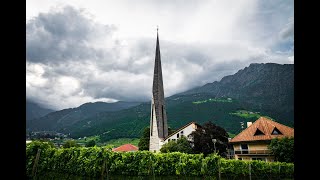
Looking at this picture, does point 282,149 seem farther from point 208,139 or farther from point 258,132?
point 208,139

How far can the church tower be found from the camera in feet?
160

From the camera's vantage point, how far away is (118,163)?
13.8 m

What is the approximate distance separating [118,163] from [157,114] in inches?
1453

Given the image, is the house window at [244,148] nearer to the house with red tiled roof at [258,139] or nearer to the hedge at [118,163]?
the house with red tiled roof at [258,139]

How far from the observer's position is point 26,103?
1.13m

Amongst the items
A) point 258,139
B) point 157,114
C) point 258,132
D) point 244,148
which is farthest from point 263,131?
point 157,114

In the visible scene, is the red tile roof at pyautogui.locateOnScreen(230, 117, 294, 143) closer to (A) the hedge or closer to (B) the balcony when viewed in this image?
(B) the balcony

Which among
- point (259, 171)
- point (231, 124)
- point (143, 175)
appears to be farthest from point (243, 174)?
point (231, 124)

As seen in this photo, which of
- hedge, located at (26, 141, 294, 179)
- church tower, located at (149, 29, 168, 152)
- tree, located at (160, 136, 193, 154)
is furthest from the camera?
church tower, located at (149, 29, 168, 152)

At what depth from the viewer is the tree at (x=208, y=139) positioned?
3431 centimetres

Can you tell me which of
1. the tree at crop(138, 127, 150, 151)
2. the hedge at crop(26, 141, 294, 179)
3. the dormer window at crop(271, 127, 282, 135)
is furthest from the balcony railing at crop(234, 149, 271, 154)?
the tree at crop(138, 127, 150, 151)

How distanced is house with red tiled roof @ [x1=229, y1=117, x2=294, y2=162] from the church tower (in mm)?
17709
